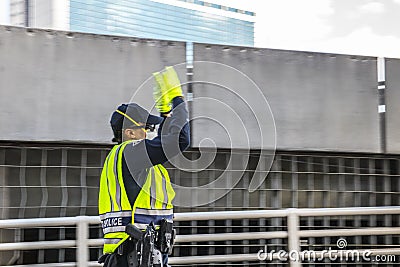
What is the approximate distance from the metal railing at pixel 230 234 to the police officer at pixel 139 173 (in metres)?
0.59

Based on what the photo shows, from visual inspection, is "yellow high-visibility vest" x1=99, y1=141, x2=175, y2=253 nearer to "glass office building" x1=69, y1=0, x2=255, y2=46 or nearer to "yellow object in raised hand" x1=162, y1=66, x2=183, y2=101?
"yellow object in raised hand" x1=162, y1=66, x2=183, y2=101

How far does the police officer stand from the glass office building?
Result: 39.0 inches

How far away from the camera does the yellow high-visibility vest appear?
5148 millimetres

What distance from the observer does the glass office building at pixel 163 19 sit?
6.00 meters

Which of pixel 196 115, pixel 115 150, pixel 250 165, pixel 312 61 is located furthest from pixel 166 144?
pixel 312 61

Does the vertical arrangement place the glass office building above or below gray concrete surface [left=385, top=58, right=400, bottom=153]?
above

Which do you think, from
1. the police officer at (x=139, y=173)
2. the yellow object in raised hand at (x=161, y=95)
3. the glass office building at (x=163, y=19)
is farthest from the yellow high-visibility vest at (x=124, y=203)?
the glass office building at (x=163, y=19)

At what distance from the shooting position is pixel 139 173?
16.9 feet

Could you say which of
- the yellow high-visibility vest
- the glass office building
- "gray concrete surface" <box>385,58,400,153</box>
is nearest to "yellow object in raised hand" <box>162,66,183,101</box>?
the glass office building

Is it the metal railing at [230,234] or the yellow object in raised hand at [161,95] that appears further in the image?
the metal railing at [230,234]

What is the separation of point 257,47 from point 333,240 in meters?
1.94

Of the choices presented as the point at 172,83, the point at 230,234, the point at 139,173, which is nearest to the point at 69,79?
the point at 172,83

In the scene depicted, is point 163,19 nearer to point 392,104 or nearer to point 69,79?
point 69,79

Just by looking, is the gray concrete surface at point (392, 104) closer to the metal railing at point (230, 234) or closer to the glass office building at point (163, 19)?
the metal railing at point (230, 234)
